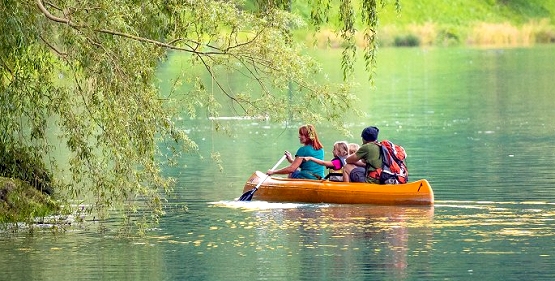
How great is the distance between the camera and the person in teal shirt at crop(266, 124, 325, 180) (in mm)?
21062

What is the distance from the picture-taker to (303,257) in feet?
50.6

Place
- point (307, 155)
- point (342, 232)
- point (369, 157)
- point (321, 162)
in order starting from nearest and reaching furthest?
point (342, 232)
point (369, 157)
point (321, 162)
point (307, 155)

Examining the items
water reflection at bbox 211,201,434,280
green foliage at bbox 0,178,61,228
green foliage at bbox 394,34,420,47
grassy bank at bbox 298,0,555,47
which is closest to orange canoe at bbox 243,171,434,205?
water reflection at bbox 211,201,434,280

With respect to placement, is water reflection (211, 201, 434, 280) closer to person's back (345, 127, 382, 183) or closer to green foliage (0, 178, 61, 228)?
person's back (345, 127, 382, 183)

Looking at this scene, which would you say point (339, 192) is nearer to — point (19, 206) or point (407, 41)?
point (19, 206)

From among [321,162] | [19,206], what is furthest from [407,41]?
[19,206]

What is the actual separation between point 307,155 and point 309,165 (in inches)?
7.6

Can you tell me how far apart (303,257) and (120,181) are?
80.8 inches

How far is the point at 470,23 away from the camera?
91.2m

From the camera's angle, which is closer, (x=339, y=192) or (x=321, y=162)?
(x=339, y=192)

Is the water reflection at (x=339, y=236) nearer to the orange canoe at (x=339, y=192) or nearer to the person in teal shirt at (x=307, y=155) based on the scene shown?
the orange canoe at (x=339, y=192)

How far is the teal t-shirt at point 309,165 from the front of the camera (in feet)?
69.2

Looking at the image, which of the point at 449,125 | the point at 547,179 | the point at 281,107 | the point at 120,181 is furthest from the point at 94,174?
the point at 449,125

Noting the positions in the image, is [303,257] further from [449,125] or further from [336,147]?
[449,125]
